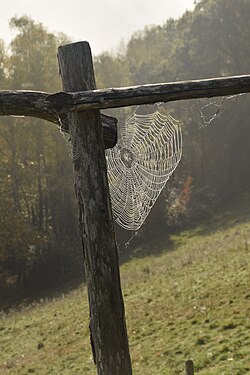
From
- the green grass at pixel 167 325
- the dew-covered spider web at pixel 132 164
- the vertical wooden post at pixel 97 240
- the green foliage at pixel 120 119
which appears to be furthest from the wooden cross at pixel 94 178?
the green foliage at pixel 120 119

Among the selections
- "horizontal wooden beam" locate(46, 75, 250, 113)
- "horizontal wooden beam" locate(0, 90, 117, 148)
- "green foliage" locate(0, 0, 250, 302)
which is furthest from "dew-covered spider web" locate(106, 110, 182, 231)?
"green foliage" locate(0, 0, 250, 302)

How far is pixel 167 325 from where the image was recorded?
12312 mm

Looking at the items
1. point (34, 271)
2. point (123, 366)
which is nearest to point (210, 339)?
point (123, 366)

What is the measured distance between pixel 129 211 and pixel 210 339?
179 inches

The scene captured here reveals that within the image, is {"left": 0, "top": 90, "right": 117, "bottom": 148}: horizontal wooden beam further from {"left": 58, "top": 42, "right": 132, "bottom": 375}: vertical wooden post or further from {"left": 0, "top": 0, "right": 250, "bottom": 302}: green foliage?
{"left": 0, "top": 0, "right": 250, "bottom": 302}: green foliage

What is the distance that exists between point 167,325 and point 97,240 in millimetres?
8840

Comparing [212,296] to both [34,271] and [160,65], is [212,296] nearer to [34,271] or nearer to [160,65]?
[34,271]

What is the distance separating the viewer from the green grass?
981 centimetres

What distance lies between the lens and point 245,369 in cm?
816

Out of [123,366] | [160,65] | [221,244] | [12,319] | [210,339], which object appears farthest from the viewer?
[160,65]

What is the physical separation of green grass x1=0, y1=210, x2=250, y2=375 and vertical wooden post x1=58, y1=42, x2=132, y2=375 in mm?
4706

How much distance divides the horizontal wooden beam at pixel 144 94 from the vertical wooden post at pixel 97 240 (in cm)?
14

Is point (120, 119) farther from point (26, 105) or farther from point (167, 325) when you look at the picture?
point (26, 105)

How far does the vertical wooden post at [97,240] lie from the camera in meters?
3.92
